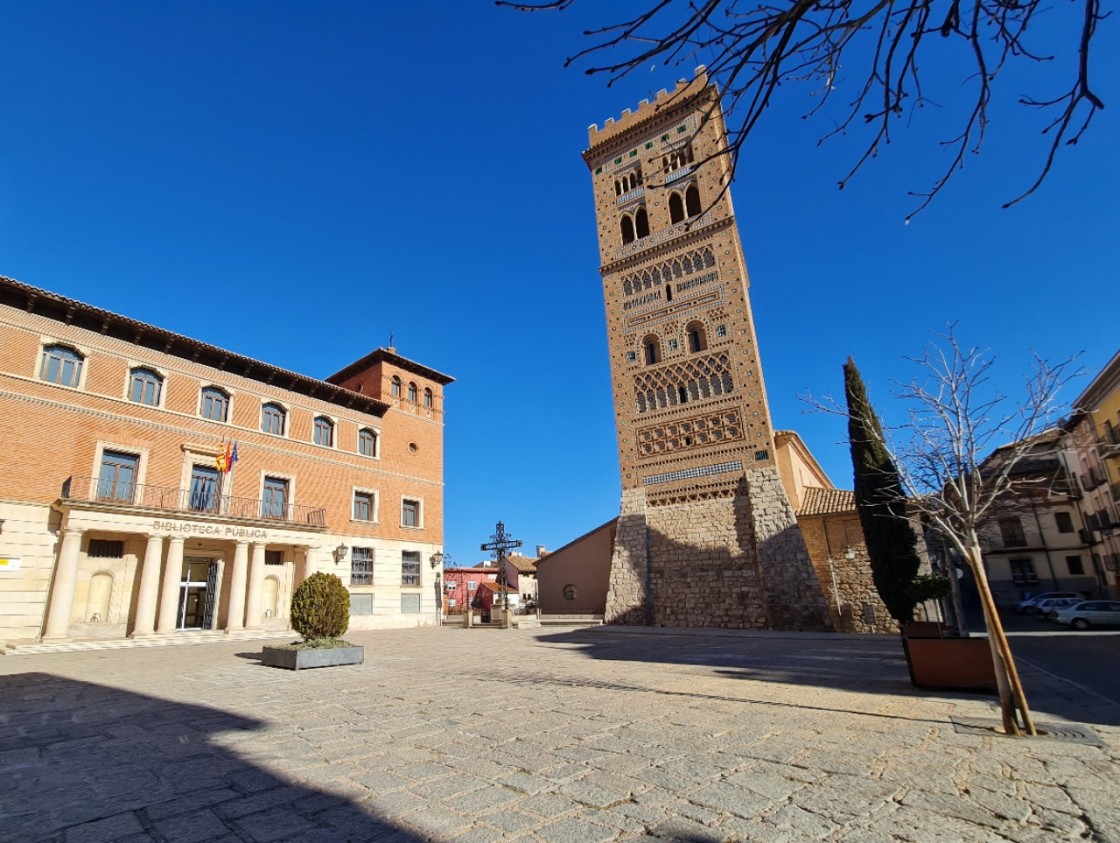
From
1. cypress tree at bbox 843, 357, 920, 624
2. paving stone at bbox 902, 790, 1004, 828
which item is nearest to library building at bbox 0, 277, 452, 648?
cypress tree at bbox 843, 357, 920, 624

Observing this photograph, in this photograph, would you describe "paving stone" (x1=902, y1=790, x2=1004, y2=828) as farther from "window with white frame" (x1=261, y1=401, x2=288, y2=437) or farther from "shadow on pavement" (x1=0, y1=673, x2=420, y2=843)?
"window with white frame" (x1=261, y1=401, x2=288, y2=437)

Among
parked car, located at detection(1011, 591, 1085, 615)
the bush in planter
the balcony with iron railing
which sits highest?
the balcony with iron railing

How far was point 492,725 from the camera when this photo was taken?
5660 mm

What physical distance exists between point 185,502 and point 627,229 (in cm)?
2251

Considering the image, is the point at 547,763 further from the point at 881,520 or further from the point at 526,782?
the point at 881,520

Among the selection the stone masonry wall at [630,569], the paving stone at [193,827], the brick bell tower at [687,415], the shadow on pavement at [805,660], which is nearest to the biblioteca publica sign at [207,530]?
the shadow on pavement at [805,660]

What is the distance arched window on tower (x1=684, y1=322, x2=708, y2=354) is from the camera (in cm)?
2373

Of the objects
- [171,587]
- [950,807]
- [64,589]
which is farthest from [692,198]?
[64,589]

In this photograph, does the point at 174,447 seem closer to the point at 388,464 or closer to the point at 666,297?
the point at 388,464

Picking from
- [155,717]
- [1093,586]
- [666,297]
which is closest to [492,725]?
[155,717]

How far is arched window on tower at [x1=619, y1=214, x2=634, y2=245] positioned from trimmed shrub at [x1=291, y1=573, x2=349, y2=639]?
2159cm

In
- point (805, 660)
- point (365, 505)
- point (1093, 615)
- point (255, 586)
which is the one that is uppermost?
point (365, 505)

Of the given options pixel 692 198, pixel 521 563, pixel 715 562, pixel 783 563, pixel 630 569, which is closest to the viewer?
pixel 783 563

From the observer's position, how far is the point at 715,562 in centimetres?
2080
